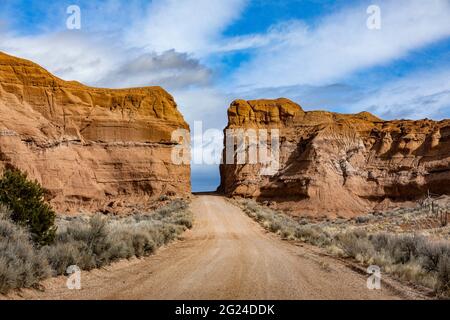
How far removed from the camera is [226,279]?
945 cm

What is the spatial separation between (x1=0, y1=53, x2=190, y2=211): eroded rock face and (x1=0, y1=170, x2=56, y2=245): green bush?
30963 mm

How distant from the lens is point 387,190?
52625 mm

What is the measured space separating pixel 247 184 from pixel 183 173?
30.0ft

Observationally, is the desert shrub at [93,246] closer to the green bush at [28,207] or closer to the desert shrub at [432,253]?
the green bush at [28,207]

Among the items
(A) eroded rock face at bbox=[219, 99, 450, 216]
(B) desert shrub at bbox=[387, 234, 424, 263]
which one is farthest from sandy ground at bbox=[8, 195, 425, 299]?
(A) eroded rock face at bbox=[219, 99, 450, 216]

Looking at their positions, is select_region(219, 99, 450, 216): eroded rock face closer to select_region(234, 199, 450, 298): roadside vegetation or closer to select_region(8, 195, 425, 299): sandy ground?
select_region(234, 199, 450, 298): roadside vegetation

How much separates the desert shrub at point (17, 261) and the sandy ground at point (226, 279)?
21cm

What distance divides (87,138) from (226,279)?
1671 inches

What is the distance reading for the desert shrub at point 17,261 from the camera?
23.5 ft

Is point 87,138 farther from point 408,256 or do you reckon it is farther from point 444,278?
point 444,278

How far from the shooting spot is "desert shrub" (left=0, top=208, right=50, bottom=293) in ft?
23.5

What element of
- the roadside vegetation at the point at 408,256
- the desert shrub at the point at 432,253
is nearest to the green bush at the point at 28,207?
the roadside vegetation at the point at 408,256
